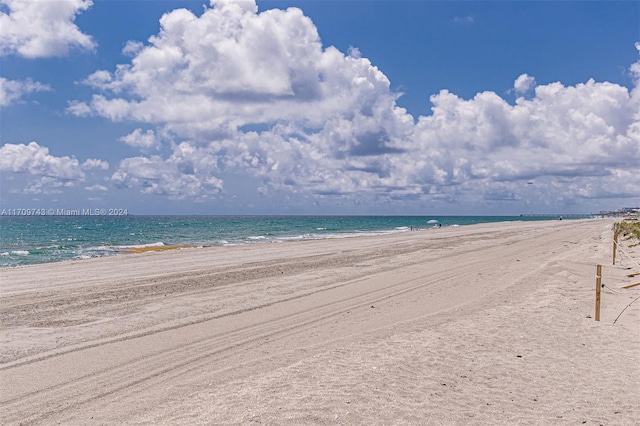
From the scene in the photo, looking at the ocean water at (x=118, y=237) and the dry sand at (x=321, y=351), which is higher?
the dry sand at (x=321, y=351)

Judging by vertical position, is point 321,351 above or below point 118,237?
above

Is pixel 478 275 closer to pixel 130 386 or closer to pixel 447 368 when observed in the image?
pixel 447 368

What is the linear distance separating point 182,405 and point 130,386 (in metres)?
1.34

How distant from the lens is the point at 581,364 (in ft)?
26.6

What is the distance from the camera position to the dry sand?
6.04 m

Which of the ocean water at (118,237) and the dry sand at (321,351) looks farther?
the ocean water at (118,237)

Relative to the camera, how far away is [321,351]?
8.48 meters

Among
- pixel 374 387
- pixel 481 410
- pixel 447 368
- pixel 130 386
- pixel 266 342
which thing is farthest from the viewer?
pixel 266 342

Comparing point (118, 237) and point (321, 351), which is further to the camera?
point (118, 237)

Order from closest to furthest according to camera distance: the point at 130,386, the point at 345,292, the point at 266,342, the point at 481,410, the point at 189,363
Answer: the point at 481,410
the point at 130,386
the point at 189,363
the point at 266,342
the point at 345,292

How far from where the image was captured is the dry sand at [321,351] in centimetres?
604

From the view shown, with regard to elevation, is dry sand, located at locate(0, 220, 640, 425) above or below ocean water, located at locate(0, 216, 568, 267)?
above

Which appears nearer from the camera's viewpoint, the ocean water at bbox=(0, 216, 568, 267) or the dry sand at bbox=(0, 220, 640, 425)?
the dry sand at bbox=(0, 220, 640, 425)

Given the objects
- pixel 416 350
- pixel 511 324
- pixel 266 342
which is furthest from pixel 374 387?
pixel 511 324
